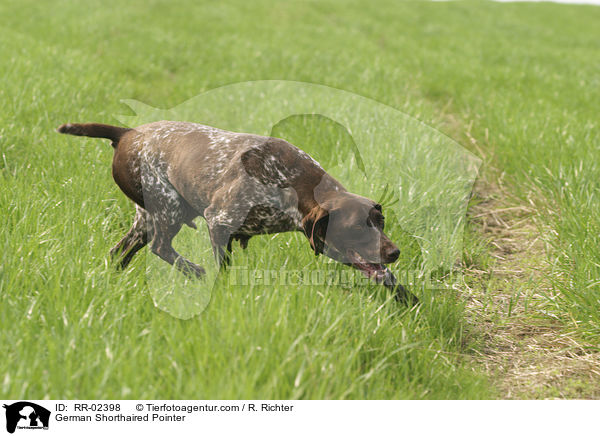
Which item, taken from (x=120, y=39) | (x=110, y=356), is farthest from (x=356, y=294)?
(x=120, y=39)

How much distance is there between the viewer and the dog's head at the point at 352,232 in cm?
245

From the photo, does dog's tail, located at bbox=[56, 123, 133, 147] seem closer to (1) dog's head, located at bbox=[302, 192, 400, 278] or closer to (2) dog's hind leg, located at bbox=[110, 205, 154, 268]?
(2) dog's hind leg, located at bbox=[110, 205, 154, 268]

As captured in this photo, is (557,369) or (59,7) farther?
(59,7)

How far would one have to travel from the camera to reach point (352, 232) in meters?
2.46

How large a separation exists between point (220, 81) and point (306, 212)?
619cm

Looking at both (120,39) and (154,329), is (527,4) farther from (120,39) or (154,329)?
(154,329)

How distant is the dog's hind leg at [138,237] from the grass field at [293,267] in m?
0.09

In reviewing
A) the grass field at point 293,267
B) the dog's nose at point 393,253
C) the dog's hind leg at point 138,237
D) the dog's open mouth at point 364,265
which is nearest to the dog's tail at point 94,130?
the dog's hind leg at point 138,237

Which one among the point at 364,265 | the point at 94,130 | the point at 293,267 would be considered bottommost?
the point at 293,267

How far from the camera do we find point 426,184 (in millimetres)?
4395
